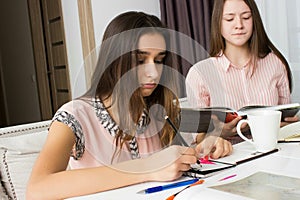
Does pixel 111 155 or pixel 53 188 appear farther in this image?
pixel 111 155

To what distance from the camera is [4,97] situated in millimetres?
4375

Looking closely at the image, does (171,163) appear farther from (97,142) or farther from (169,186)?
(97,142)

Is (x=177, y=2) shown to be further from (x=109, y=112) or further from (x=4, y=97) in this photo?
(x=4, y=97)

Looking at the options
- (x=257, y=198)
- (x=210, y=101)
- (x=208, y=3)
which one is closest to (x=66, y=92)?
(x=208, y=3)

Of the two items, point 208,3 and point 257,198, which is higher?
point 208,3

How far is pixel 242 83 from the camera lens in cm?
160

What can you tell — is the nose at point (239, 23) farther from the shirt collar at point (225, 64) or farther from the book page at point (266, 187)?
the book page at point (266, 187)

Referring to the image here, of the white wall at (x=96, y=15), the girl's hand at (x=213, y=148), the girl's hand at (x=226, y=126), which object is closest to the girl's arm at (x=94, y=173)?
the girl's hand at (x=213, y=148)

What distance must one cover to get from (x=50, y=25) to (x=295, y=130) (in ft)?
9.46

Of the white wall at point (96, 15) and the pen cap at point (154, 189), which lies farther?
the white wall at point (96, 15)

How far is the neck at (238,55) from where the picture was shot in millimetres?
1595

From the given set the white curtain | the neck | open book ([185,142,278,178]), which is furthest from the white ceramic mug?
the white curtain

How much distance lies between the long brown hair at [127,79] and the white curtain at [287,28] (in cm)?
132

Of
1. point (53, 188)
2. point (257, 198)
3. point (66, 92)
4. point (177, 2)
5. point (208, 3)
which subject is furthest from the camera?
point (66, 92)
